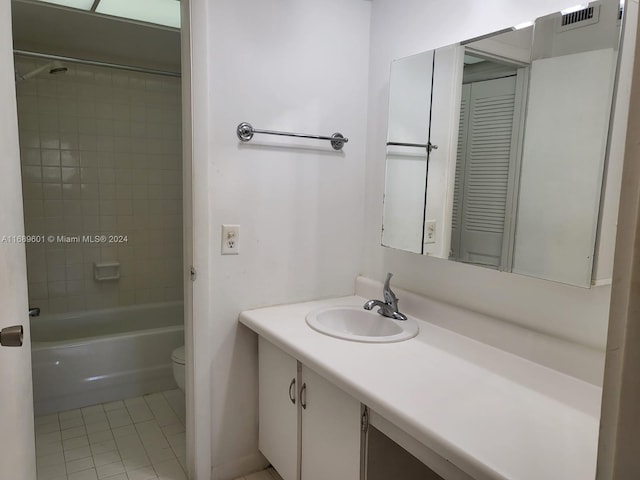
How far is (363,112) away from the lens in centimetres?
213

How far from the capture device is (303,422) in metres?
1.64

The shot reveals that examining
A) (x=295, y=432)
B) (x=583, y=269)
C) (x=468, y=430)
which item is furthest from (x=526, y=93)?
(x=295, y=432)

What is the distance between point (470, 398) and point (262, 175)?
118cm

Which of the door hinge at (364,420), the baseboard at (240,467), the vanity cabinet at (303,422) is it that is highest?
the door hinge at (364,420)

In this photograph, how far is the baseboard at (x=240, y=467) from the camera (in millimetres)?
1966

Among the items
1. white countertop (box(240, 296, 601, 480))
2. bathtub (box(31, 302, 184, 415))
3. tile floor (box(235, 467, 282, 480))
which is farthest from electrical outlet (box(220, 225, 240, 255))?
bathtub (box(31, 302, 184, 415))

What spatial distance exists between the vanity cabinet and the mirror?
67 centimetres

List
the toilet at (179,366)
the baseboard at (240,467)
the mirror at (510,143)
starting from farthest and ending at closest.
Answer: the toilet at (179,366) → the baseboard at (240,467) → the mirror at (510,143)

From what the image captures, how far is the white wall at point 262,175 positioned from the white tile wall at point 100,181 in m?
1.71

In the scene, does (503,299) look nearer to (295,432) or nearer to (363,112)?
(295,432)

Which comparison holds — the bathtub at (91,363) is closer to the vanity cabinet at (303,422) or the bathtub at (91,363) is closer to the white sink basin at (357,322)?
the vanity cabinet at (303,422)

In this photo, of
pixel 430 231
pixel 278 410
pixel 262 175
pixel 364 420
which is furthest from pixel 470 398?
pixel 262 175

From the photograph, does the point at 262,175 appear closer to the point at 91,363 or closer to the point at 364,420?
the point at 364,420

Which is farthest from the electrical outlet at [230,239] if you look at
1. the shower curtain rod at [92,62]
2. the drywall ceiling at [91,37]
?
the shower curtain rod at [92,62]
